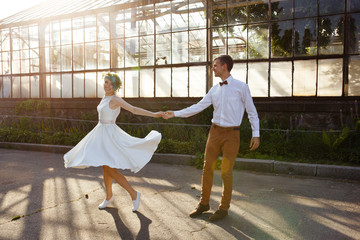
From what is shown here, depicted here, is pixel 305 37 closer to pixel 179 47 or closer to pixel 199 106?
pixel 179 47

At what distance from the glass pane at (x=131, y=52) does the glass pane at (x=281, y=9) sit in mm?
5887

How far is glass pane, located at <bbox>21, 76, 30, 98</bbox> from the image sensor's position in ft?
55.7

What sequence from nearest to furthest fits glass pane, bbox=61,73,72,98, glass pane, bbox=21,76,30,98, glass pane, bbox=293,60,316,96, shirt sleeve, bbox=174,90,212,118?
shirt sleeve, bbox=174,90,212,118 < glass pane, bbox=293,60,316,96 < glass pane, bbox=61,73,72,98 < glass pane, bbox=21,76,30,98

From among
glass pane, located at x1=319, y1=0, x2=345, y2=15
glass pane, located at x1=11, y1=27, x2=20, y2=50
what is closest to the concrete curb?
glass pane, located at x1=319, y1=0, x2=345, y2=15

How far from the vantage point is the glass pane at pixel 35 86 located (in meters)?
16.6

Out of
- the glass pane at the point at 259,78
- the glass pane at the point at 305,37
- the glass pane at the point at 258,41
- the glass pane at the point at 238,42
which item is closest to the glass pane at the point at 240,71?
the glass pane at the point at 259,78

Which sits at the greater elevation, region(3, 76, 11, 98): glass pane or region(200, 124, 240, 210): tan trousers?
region(3, 76, 11, 98): glass pane

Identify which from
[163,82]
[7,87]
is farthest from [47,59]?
[163,82]

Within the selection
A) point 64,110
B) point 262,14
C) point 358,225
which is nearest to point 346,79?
point 262,14

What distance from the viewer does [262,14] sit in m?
11.4

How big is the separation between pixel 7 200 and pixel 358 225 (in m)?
4.97

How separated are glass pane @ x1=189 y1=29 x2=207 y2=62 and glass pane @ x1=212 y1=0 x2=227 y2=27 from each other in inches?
23.3

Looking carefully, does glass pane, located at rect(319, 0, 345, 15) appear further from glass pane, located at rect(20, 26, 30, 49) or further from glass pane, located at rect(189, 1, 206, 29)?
glass pane, located at rect(20, 26, 30, 49)

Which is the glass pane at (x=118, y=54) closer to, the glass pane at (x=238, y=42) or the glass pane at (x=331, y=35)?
the glass pane at (x=238, y=42)
